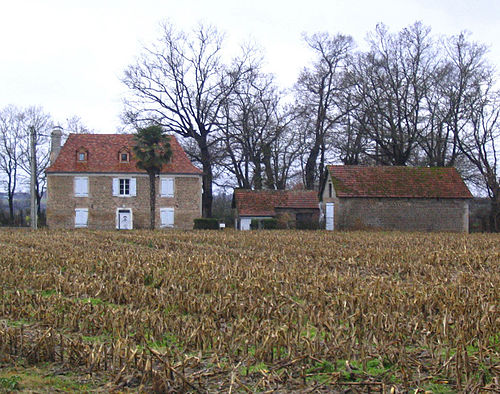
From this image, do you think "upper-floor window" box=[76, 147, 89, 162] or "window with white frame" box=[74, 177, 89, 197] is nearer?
"window with white frame" box=[74, 177, 89, 197]

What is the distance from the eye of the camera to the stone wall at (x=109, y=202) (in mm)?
48312

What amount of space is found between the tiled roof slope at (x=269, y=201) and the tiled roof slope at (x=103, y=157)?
4369mm

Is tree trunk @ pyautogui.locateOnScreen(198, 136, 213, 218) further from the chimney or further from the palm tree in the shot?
the chimney

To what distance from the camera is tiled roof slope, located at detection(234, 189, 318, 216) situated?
4825 centimetres

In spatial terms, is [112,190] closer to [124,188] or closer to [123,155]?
[124,188]

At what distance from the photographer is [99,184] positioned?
160 ft

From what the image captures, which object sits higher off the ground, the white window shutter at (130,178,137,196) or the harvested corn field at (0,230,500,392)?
the white window shutter at (130,178,137,196)

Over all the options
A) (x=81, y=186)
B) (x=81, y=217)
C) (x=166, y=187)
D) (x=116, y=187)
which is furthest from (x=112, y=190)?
(x=166, y=187)

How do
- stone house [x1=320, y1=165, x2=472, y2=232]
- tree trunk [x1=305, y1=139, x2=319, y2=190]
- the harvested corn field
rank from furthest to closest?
tree trunk [x1=305, y1=139, x2=319, y2=190]
stone house [x1=320, y1=165, x2=472, y2=232]
the harvested corn field

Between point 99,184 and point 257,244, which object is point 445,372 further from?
point 99,184

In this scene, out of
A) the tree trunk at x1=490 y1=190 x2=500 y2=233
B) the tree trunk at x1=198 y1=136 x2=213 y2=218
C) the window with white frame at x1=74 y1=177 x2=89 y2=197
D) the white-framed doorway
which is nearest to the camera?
the tree trunk at x1=490 y1=190 x2=500 y2=233

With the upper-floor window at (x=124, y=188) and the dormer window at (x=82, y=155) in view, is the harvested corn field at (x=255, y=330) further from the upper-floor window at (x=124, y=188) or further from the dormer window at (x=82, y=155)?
the dormer window at (x=82, y=155)

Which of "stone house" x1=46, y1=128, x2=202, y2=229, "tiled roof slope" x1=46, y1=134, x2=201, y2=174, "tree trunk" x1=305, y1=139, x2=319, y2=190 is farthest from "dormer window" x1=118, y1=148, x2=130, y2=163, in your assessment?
"tree trunk" x1=305, y1=139, x2=319, y2=190

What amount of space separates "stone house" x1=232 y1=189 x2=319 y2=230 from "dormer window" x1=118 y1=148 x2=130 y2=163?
367 inches
